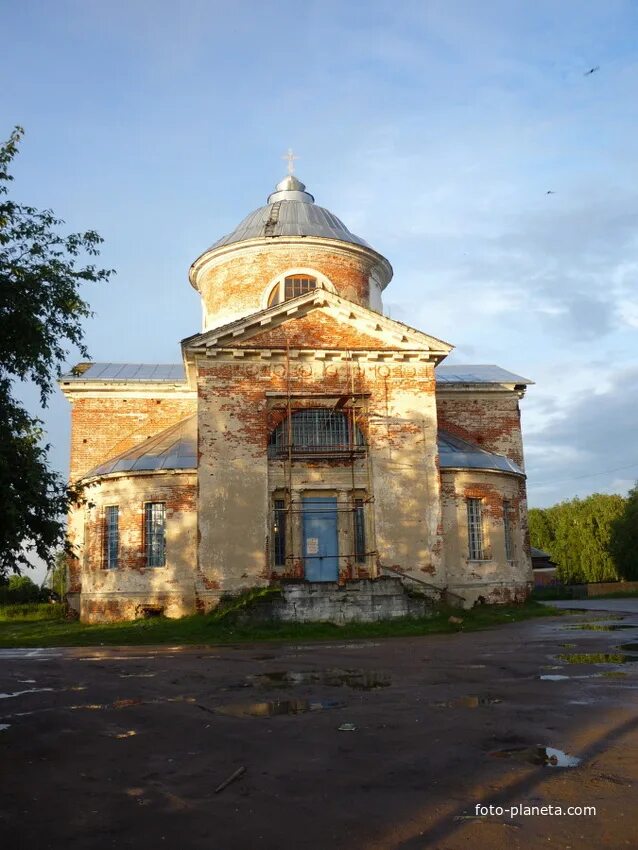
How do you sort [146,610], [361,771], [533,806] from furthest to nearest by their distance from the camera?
[146,610], [361,771], [533,806]

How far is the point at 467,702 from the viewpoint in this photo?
970 centimetres

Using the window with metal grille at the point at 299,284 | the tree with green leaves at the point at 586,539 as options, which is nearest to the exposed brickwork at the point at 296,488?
the window with metal grille at the point at 299,284

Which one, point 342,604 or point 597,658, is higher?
point 342,604

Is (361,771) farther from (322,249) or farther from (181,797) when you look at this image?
(322,249)

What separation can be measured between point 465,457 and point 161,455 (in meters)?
10.1

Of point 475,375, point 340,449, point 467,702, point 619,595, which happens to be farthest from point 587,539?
point 467,702

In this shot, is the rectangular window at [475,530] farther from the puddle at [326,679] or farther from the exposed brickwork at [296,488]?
the puddle at [326,679]

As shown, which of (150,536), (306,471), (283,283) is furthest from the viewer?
(283,283)

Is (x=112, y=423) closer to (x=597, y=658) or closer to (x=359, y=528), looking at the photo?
(x=359, y=528)

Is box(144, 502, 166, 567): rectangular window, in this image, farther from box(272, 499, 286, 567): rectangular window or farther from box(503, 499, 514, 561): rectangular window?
box(503, 499, 514, 561): rectangular window

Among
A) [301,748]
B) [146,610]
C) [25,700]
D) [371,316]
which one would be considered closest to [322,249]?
[371,316]

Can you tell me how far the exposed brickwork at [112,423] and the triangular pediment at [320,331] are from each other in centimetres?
654

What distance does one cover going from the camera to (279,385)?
24.1 m

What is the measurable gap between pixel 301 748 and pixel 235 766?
824 millimetres
